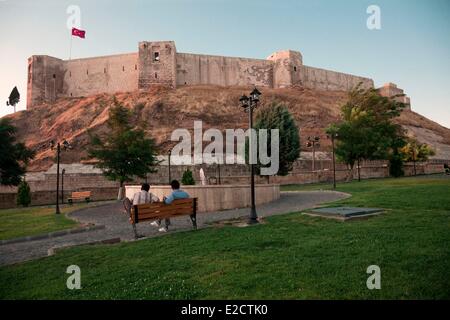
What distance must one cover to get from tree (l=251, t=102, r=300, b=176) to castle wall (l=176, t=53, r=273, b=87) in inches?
1756

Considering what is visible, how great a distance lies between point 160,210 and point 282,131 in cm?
2045

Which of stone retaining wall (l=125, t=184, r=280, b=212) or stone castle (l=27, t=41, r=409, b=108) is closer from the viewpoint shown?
stone retaining wall (l=125, t=184, r=280, b=212)

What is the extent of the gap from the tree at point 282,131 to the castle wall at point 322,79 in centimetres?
4959

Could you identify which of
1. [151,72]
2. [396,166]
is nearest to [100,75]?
[151,72]

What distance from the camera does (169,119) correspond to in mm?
55688

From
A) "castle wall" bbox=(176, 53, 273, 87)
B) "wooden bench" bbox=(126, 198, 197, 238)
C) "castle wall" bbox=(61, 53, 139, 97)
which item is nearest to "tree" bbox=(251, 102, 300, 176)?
"wooden bench" bbox=(126, 198, 197, 238)

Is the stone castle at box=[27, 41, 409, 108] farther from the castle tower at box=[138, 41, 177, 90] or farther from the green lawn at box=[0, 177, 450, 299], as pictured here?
the green lawn at box=[0, 177, 450, 299]

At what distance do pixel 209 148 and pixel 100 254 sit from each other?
40.7 metres

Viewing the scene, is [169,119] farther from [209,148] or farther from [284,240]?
[284,240]

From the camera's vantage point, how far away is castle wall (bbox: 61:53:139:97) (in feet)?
221

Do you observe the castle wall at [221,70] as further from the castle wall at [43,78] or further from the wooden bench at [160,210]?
the wooden bench at [160,210]

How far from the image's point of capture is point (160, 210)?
8.09 m

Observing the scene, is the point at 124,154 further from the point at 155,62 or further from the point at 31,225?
the point at 155,62

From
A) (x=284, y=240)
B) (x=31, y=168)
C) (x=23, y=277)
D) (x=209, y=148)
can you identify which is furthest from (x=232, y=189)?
(x=31, y=168)
